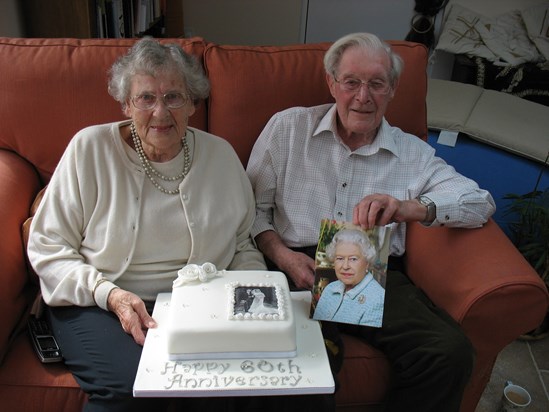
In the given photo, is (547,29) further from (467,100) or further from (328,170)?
(328,170)

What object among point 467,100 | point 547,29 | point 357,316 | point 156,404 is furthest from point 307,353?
point 547,29

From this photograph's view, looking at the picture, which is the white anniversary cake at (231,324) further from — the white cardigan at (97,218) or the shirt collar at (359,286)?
the white cardigan at (97,218)

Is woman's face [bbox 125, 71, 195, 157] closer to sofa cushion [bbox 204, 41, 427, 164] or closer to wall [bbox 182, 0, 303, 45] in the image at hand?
sofa cushion [bbox 204, 41, 427, 164]

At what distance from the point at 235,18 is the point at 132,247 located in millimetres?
3272

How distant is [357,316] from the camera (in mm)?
1122

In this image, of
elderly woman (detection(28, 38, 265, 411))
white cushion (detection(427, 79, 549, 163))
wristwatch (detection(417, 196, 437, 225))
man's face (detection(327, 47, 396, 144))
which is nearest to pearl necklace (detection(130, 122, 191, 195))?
elderly woman (detection(28, 38, 265, 411))

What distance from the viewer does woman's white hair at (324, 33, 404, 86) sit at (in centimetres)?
139

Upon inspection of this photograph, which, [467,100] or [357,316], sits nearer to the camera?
[357,316]

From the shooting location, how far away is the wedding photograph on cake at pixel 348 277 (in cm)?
111

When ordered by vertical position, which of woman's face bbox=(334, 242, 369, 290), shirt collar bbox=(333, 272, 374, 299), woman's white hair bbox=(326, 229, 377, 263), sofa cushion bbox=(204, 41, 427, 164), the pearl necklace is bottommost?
shirt collar bbox=(333, 272, 374, 299)

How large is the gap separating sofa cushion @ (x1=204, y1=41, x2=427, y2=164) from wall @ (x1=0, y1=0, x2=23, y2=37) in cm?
100

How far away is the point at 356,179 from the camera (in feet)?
4.84

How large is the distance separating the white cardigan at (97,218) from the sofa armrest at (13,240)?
76 millimetres

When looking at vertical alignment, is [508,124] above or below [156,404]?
above
